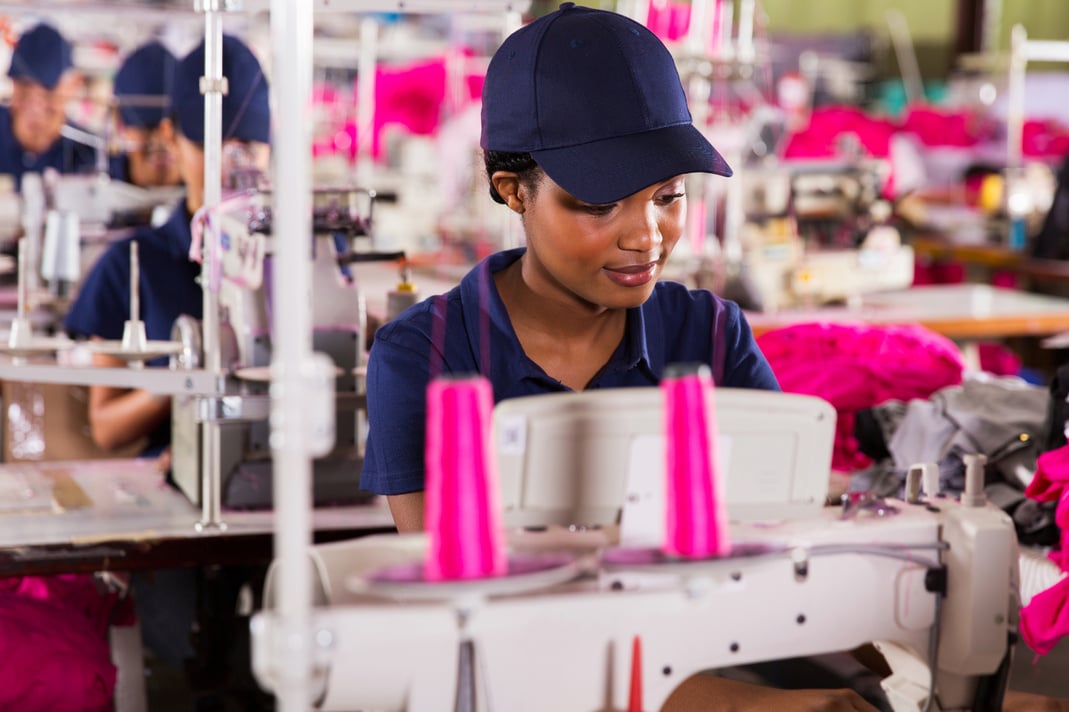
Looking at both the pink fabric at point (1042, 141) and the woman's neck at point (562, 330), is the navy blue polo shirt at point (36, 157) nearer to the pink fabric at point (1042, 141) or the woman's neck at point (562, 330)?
the woman's neck at point (562, 330)

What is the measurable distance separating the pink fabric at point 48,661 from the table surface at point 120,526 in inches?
5.0

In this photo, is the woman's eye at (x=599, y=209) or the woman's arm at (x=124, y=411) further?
the woman's arm at (x=124, y=411)

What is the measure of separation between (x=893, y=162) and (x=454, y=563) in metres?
6.23

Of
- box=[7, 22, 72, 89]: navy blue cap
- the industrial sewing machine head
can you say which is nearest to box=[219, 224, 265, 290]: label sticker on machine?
the industrial sewing machine head

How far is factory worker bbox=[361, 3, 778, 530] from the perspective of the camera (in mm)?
1626

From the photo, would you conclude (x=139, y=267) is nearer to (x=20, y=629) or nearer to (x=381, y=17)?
(x=20, y=629)

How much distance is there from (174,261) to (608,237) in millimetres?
1516

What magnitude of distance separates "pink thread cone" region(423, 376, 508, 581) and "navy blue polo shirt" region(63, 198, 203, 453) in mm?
1712

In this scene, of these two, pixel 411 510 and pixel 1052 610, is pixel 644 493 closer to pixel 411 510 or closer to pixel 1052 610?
pixel 411 510

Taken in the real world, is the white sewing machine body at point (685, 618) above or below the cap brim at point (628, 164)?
below

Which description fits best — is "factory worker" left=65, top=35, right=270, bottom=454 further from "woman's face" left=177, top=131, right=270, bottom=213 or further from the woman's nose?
the woman's nose

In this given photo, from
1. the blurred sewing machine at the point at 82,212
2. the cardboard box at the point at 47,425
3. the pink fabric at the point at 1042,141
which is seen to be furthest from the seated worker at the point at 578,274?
the pink fabric at the point at 1042,141

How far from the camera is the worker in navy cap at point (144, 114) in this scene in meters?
4.37

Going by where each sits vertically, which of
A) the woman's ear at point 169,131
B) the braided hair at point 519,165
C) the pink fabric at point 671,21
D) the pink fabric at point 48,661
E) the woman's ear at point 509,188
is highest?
the pink fabric at point 671,21
